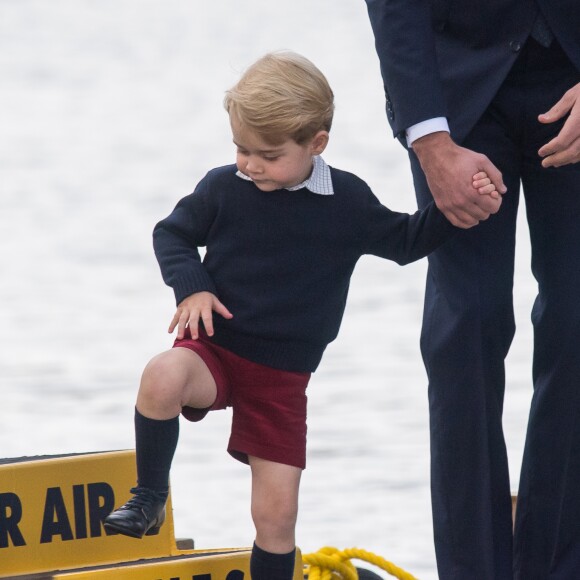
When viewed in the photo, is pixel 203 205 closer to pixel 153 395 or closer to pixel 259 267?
pixel 259 267

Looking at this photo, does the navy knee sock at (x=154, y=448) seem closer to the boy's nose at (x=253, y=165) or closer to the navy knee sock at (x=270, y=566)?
the navy knee sock at (x=270, y=566)

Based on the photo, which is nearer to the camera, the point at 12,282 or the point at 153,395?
the point at 153,395

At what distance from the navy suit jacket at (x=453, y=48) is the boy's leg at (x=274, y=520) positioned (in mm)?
539

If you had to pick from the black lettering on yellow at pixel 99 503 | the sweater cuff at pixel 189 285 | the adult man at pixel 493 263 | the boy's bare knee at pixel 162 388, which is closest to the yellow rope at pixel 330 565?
the adult man at pixel 493 263

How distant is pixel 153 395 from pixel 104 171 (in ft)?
19.4

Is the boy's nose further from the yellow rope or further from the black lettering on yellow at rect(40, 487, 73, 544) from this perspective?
the yellow rope

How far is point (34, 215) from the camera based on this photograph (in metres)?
7.07

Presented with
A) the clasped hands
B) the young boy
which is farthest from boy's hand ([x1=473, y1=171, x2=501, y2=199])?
the young boy

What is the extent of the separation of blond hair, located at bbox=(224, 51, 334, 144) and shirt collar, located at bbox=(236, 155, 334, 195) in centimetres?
7

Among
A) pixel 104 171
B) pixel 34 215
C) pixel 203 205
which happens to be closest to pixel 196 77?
pixel 104 171

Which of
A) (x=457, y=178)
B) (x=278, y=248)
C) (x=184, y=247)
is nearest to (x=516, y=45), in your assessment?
(x=457, y=178)

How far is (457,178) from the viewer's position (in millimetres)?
2184

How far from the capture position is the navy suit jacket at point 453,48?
2.22 metres

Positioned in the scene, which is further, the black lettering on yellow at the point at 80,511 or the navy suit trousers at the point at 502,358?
the black lettering on yellow at the point at 80,511
